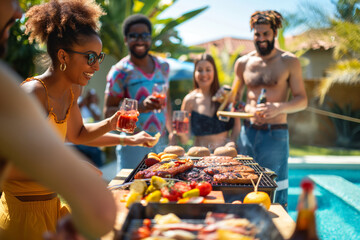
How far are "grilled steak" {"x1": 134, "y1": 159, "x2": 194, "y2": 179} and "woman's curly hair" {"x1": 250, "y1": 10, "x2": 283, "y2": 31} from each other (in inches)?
94.7

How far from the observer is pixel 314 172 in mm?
8781

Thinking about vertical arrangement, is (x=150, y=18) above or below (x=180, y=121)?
above

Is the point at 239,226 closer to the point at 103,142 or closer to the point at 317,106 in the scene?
the point at 103,142

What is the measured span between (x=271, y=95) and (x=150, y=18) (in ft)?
31.1

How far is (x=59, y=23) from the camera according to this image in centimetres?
246

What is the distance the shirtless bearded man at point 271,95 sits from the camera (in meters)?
4.25

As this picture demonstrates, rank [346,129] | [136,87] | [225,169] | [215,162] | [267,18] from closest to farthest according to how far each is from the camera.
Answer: [225,169] < [215,162] < [267,18] < [136,87] < [346,129]

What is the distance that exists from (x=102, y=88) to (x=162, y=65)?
9.97 m

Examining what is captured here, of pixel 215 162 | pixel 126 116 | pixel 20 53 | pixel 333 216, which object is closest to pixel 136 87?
pixel 126 116

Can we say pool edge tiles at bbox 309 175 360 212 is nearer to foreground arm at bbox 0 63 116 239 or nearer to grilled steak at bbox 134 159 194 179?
grilled steak at bbox 134 159 194 179

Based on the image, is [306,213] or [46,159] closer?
[46,159]

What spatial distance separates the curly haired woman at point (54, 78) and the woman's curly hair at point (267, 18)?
94.2 inches

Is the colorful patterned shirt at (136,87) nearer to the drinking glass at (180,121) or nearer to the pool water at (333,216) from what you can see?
the drinking glass at (180,121)

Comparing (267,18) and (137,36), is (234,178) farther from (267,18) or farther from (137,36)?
(137,36)
